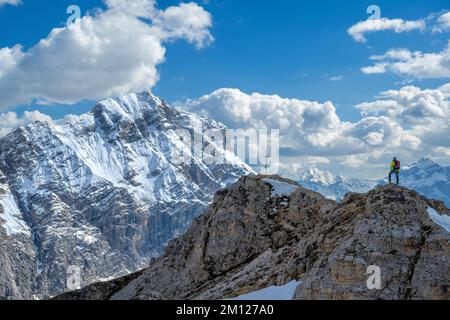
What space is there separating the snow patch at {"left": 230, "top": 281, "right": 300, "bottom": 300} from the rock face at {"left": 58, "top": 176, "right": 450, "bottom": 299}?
0.95 m

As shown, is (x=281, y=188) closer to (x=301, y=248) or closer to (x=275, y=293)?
(x=301, y=248)

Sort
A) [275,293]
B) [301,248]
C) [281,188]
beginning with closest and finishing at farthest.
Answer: [275,293] < [301,248] < [281,188]

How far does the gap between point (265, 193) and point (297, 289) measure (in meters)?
26.6

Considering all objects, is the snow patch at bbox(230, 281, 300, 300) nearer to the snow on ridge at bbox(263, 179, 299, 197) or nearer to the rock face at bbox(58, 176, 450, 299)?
the rock face at bbox(58, 176, 450, 299)

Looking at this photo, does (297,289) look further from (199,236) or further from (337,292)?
(199,236)

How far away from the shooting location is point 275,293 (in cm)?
4209

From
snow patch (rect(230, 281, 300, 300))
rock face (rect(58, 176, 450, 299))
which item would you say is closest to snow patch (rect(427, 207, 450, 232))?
rock face (rect(58, 176, 450, 299))

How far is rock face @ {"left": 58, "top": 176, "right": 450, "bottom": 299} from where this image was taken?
37.2 metres

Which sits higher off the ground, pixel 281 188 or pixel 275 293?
pixel 281 188

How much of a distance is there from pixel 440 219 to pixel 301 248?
10.4 metres

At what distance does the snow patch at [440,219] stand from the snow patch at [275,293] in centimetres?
1109

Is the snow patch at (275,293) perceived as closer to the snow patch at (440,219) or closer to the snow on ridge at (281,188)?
the snow patch at (440,219)

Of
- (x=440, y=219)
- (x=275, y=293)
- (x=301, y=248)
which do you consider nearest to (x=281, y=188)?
(x=301, y=248)
